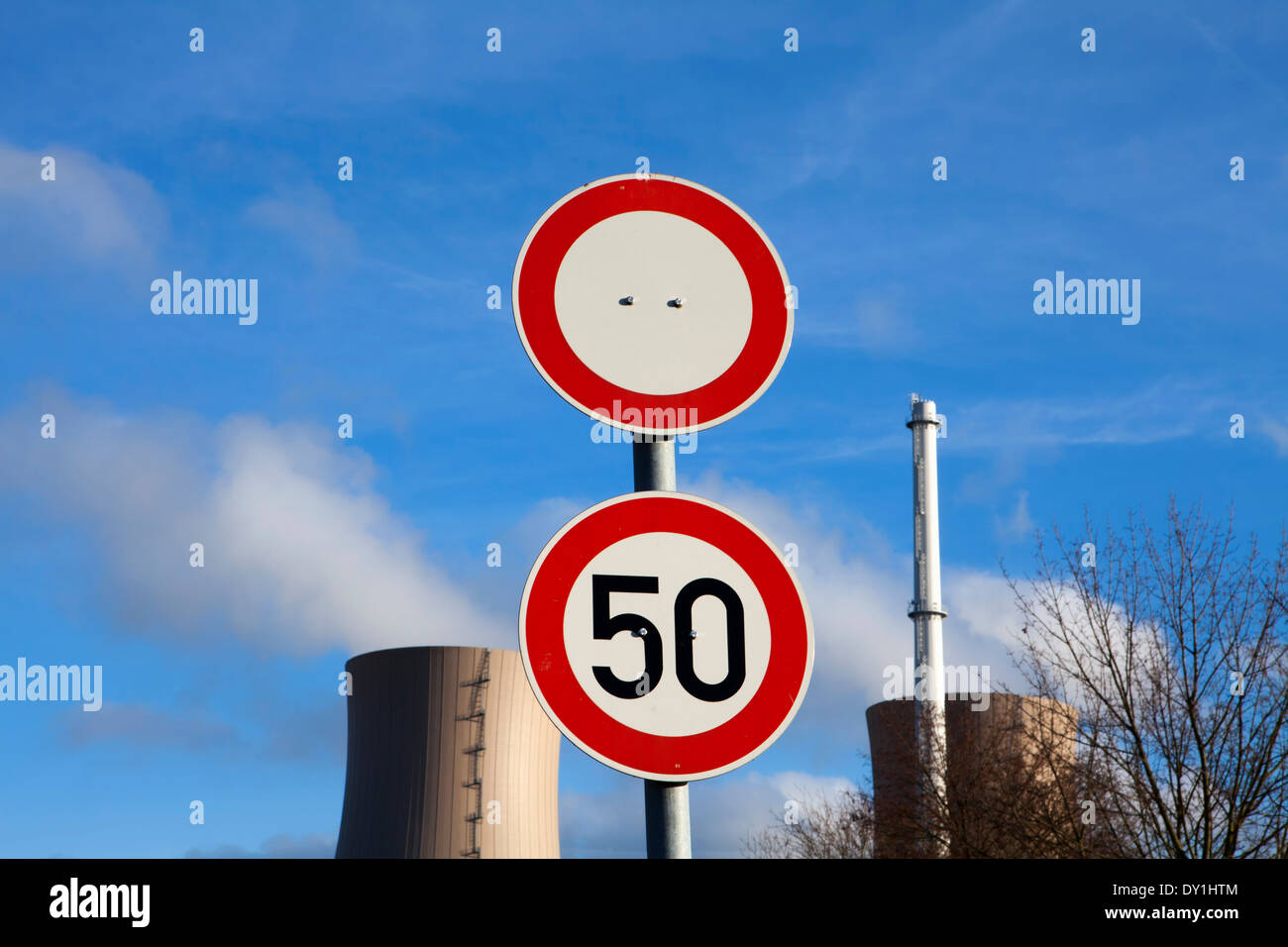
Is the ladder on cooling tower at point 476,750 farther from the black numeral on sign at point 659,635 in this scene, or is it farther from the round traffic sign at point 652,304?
the black numeral on sign at point 659,635

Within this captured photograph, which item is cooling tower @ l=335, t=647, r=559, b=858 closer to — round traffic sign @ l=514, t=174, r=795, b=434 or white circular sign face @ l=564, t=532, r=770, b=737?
round traffic sign @ l=514, t=174, r=795, b=434

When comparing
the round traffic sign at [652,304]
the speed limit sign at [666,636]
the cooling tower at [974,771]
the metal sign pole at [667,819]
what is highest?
the round traffic sign at [652,304]

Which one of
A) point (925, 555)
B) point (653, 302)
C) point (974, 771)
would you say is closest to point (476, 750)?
point (974, 771)

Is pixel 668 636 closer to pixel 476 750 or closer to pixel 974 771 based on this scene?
pixel 974 771

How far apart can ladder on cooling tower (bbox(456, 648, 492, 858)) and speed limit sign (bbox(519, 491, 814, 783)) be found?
28518 mm

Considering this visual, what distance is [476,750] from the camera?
30938 millimetres

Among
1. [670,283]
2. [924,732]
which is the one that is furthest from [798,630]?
[924,732]

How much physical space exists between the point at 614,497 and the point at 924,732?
29.6 metres

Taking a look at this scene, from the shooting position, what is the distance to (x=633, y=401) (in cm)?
269

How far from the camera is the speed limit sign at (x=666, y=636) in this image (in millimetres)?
2471

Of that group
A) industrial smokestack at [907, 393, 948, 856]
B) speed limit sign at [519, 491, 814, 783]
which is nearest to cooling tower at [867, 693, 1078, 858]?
industrial smokestack at [907, 393, 948, 856]

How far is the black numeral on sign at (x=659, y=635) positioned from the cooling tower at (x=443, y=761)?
91.3 feet

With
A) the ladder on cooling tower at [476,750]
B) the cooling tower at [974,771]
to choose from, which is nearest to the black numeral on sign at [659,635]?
the cooling tower at [974,771]

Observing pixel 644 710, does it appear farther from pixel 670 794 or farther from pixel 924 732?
pixel 924 732
